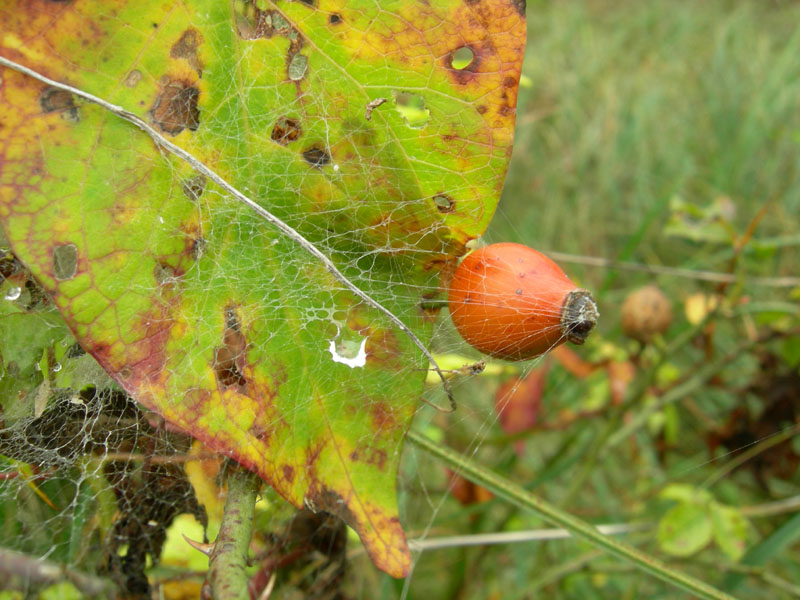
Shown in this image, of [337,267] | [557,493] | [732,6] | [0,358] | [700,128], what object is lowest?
[557,493]

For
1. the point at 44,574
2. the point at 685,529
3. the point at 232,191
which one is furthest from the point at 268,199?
the point at 685,529

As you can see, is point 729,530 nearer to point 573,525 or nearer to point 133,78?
point 573,525

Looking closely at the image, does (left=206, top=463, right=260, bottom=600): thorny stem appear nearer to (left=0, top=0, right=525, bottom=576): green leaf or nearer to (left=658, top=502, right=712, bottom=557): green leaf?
(left=0, top=0, right=525, bottom=576): green leaf

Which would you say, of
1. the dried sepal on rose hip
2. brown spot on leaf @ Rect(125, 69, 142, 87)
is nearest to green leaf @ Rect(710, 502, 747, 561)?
the dried sepal on rose hip

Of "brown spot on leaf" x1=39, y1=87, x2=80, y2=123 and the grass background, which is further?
the grass background

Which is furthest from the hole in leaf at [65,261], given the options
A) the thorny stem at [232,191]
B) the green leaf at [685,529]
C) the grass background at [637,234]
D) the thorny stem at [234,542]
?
the green leaf at [685,529]

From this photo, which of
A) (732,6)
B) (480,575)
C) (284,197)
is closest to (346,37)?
(284,197)

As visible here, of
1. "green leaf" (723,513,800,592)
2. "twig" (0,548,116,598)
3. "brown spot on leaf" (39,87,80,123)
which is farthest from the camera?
"green leaf" (723,513,800,592)

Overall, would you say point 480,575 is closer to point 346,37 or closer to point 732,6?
point 346,37
